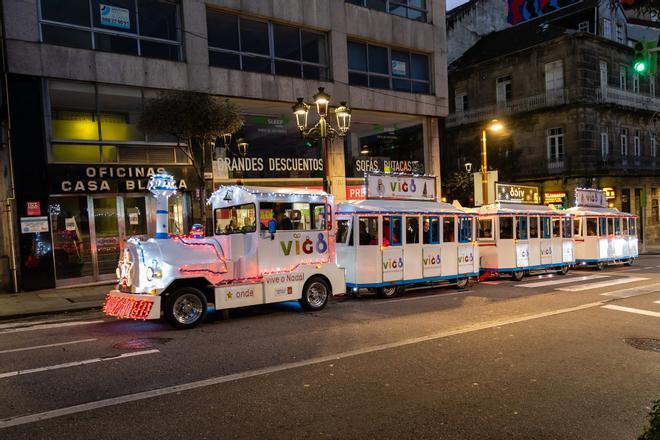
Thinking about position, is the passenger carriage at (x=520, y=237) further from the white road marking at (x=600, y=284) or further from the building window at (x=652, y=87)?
the building window at (x=652, y=87)

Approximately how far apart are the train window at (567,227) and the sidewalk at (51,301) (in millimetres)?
16600

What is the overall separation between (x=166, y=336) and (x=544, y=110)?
1231 inches

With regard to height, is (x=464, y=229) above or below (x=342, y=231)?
below

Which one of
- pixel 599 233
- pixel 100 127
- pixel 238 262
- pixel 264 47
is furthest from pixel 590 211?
pixel 100 127

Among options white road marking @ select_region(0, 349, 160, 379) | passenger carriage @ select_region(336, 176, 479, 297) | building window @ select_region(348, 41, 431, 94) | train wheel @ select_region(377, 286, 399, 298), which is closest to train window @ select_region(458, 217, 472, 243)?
passenger carriage @ select_region(336, 176, 479, 297)

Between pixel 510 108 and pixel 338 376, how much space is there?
3321 centimetres

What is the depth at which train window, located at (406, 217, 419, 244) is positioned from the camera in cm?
1389

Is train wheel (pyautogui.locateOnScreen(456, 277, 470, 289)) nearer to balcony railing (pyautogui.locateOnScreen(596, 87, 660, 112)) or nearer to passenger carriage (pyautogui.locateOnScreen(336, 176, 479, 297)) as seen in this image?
passenger carriage (pyautogui.locateOnScreen(336, 176, 479, 297))

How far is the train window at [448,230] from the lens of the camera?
583 inches

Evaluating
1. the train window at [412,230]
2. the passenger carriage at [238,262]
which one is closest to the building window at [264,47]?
the train window at [412,230]

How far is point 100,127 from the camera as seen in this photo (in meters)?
16.4

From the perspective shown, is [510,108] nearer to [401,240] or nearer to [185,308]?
[401,240]

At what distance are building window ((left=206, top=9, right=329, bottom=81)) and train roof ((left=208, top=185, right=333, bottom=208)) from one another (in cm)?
955

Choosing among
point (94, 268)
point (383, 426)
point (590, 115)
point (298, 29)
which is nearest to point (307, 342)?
point (383, 426)
